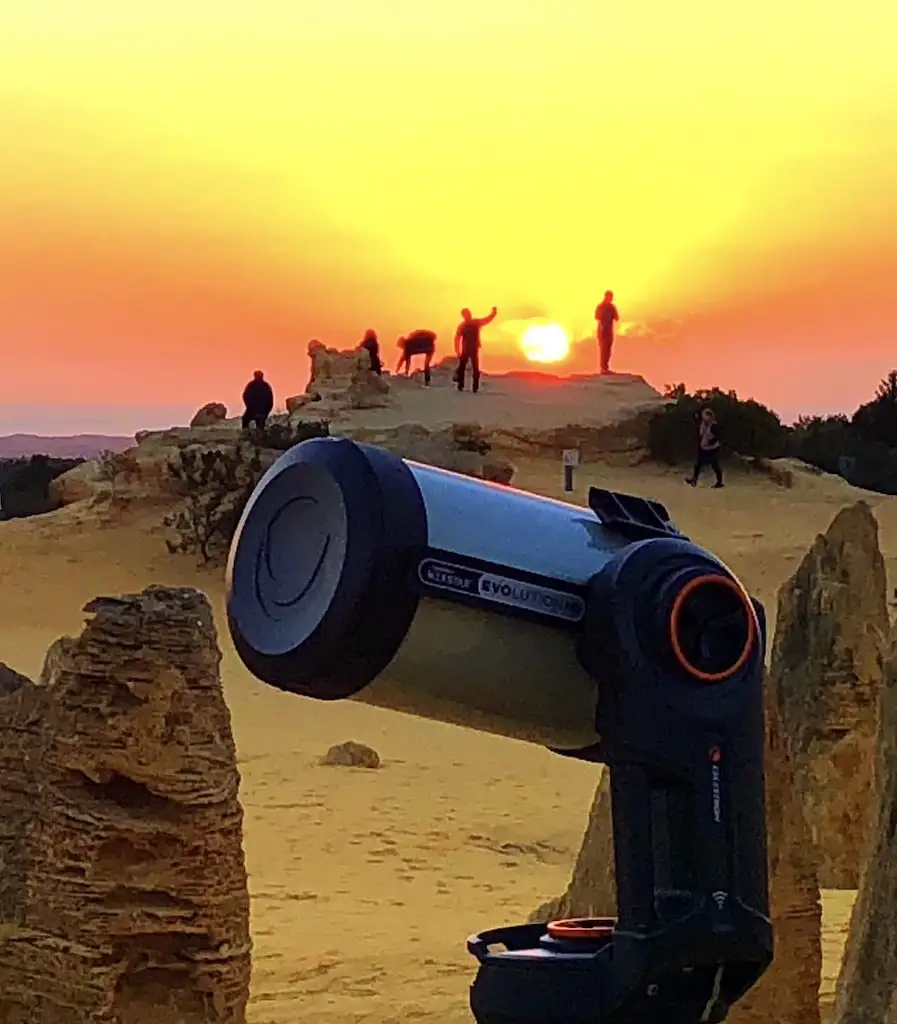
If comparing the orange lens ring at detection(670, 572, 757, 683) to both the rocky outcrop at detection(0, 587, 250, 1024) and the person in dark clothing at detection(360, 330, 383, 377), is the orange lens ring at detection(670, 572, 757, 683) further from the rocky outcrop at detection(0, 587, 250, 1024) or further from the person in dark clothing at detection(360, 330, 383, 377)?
the person in dark clothing at detection(360, 330, 383, 377)

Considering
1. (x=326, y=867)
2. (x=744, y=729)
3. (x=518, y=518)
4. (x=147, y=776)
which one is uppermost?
(x=518, y=518)

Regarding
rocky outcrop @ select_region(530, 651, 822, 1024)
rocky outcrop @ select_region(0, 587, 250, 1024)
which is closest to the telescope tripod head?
rocky outcrop @ select_region(0, 587, 250, 1024)

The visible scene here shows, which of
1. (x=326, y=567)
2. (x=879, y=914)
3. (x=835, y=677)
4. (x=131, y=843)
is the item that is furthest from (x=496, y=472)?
(x=326, y=567)

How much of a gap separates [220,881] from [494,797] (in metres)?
8.73

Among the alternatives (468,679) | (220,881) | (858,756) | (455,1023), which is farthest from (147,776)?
(858,756)

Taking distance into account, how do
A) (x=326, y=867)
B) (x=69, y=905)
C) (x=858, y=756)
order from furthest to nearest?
1. (x=326, y=867)
2. (x=858, y=756)
3. (x=69, y=905)

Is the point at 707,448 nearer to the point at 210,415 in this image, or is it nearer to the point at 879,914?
the point at 210,415

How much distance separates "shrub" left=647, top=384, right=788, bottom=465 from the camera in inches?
1268

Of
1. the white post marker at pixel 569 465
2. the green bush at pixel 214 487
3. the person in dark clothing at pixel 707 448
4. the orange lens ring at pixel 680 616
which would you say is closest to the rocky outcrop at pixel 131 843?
the orange lens ring at pixel 680 616

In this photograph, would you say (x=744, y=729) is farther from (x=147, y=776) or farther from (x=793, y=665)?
(x=793, y=665)

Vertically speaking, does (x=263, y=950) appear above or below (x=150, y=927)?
below

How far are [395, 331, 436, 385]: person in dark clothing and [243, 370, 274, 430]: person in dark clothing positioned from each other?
688 cm

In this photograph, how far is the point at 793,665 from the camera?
970 centimetres

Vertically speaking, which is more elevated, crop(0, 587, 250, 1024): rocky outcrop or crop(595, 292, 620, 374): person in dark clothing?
crop(595, 292, 620, 374): person in dark clothing
